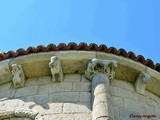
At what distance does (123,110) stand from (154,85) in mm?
1249

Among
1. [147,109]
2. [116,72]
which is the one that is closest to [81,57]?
[116,72]

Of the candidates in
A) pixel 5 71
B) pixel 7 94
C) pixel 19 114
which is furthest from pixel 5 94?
pixel 19 114

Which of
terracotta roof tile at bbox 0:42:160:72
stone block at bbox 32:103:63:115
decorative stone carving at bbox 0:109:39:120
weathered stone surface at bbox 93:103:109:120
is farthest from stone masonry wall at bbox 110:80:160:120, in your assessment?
decorative stone carving at bbox 0:109:39:120

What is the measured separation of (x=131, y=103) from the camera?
16.5 ft

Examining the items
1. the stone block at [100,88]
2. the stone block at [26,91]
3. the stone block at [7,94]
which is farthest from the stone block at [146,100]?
the stone block at [7,94]

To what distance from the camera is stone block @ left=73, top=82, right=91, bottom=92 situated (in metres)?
5.13

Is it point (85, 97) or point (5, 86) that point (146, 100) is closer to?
point (85, 97)

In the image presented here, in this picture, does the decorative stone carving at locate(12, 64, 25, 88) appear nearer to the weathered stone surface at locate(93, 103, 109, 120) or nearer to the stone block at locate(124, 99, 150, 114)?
the weathered stone surface at locate(93, 103, 109, 120)

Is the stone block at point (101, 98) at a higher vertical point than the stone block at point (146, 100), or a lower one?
lower

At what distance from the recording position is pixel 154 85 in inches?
227

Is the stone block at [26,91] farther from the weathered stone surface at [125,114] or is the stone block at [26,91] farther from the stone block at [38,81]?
the weathered stone surface at [125,114]

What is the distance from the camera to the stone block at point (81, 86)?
5129 millimetres

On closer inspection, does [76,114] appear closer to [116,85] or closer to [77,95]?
[77,95]

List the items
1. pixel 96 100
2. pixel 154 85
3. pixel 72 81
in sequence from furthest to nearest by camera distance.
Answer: pixel 154 85, pixel 72 81, pixel 96 100
